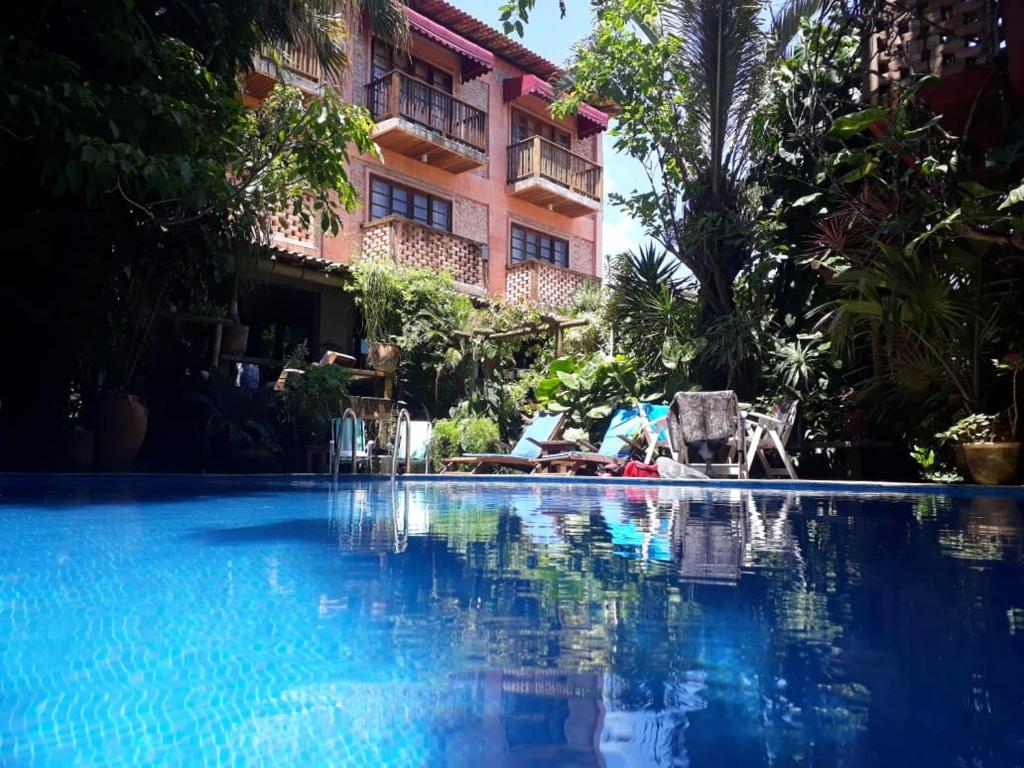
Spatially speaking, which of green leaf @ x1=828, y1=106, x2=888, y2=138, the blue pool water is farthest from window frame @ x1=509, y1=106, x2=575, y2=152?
the blue pool water

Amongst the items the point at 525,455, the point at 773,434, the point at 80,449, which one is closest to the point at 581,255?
the point at 525,455

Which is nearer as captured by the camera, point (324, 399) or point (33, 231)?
point (33, 231)

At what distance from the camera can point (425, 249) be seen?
48.8ft

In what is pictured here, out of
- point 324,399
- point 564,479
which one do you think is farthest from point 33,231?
point 564,479

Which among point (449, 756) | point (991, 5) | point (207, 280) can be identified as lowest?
point (449, 756)

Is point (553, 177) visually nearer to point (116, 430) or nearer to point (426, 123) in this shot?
point (426, 123)

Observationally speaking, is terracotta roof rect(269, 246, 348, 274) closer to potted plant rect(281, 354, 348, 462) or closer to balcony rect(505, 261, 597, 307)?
potted plant rect(281, 354, 348, 462)

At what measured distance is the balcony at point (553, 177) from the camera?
18.8m

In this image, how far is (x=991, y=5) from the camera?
684cm

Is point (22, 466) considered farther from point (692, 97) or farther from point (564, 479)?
point (692, 97)

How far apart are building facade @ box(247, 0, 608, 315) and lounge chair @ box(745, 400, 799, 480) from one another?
7486 mm

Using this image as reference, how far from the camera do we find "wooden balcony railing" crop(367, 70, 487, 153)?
15875 millimetres

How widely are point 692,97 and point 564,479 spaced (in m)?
5.90

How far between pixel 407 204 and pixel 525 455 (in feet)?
27.0
